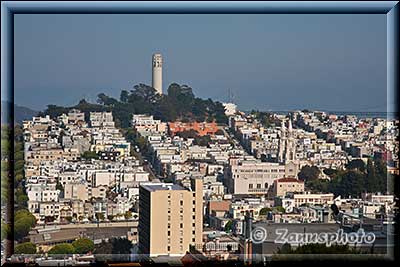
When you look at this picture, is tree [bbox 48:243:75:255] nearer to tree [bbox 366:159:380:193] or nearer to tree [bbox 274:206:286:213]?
tree [bbox 274:206:286:213]

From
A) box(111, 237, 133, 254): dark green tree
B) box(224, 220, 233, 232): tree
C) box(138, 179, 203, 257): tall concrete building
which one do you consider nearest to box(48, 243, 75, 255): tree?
box(111, 237, 133, 254): dark green tree

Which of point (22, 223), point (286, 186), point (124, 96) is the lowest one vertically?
A: point (22, 223)

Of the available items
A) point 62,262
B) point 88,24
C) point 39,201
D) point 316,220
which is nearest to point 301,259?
point 316,220

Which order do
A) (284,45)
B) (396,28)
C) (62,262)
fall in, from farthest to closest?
(284,45)
(396,28)
(62,262)

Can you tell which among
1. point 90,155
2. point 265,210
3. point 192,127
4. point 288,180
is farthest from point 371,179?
point 90,155

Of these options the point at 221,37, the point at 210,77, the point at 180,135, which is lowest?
the point at 180,135

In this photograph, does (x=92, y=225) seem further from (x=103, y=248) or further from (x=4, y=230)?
(x=4, y=230)

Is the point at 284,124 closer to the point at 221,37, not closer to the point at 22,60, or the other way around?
the point at 221,37
